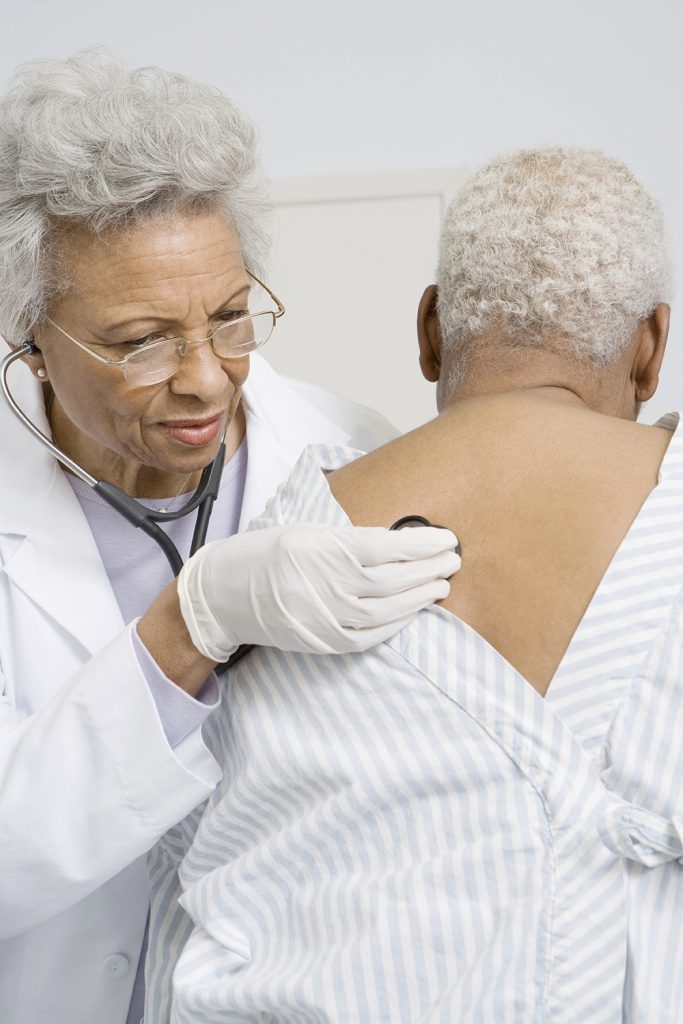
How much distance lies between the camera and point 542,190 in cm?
106

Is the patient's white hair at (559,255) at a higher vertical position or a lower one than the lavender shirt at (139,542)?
higher

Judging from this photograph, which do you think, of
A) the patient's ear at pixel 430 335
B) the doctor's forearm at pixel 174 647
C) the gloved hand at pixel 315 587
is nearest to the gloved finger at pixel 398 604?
the gloved hand at pixel 315 587

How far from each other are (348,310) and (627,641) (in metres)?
1.80

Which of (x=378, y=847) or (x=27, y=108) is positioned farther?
(x=27, y=108)

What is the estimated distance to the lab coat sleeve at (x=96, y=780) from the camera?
1103 millimetres

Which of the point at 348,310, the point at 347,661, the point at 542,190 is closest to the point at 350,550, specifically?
the point at 347,661

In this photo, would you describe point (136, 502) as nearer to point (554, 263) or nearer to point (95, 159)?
point (95, 159)

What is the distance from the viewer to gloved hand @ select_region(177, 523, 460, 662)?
3.09 feet

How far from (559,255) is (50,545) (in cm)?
76

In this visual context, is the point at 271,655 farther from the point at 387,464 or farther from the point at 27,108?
the point at 27,108

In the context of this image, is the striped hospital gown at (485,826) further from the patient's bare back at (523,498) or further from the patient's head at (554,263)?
the patient's head at (554,263)

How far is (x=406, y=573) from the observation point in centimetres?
93

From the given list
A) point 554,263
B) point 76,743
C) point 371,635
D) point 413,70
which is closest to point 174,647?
point 76,743

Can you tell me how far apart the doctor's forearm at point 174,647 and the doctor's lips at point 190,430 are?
0.24 metres
